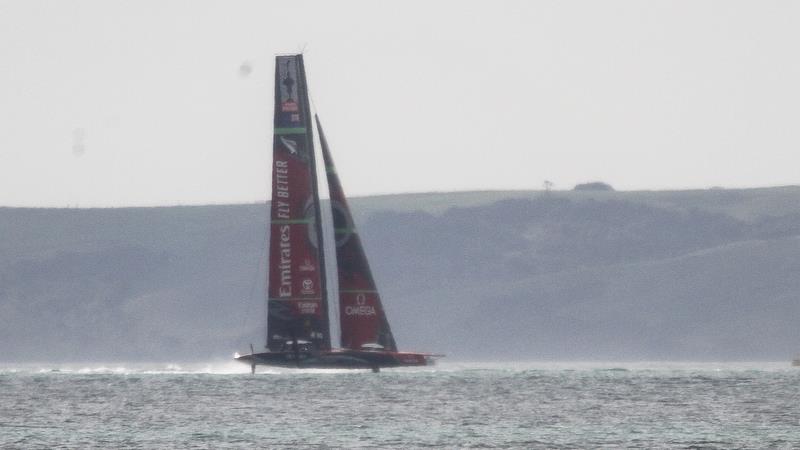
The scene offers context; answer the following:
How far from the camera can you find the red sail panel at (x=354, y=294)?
8069 centimetres

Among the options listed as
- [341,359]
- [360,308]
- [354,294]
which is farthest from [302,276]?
[341,359]

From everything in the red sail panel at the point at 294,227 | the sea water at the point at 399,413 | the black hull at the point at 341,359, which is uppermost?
the red sail panel at the point at 294,227

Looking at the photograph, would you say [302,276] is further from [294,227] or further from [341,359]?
[341,359]

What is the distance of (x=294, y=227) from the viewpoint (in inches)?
3152

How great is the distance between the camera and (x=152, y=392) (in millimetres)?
80125

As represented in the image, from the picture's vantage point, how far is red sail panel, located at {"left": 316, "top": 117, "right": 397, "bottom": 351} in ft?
265

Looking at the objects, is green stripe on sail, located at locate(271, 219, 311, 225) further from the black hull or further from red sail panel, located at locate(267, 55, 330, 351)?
the black hull

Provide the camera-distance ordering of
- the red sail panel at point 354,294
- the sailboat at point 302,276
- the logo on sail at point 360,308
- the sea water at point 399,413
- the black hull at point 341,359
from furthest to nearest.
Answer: the logo on sail at point 360,308
the red sail panel at point 354,294
the sailboat at point 302,276
the black hull at point 341,359
the sea water at point 399,413

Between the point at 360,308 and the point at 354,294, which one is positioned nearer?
the point at 360,308

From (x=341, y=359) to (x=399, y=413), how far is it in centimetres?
1671

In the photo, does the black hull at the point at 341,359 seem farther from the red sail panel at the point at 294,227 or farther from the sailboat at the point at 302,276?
the red sail panel at the point at 294,227

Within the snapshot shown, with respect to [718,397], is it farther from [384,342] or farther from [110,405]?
[110,405]

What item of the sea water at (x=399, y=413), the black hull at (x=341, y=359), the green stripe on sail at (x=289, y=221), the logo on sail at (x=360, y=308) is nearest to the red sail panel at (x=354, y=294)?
the logo on sail at (x=360, y=308)

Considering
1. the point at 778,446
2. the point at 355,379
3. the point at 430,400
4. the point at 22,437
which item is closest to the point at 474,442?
the point at 778,446
